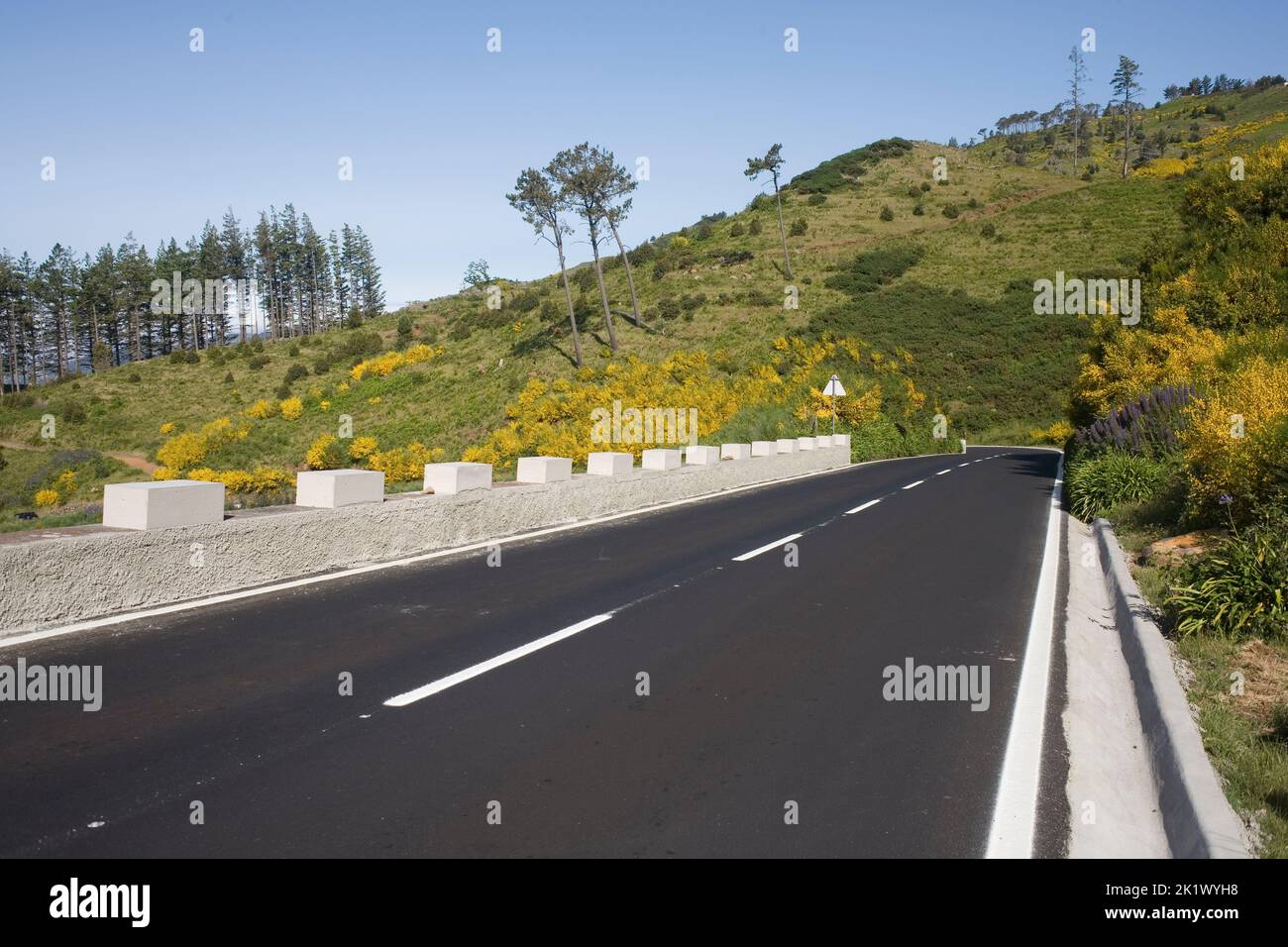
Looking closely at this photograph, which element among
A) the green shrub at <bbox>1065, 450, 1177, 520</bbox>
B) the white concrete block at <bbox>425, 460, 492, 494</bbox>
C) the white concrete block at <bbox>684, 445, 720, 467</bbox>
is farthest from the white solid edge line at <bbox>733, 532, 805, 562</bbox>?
the white concrete block at <bbox>684, 445, 720, 467</bbox>

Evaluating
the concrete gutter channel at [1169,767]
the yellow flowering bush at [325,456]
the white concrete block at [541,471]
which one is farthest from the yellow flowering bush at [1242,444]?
the yellow flowering bush at [325,456]

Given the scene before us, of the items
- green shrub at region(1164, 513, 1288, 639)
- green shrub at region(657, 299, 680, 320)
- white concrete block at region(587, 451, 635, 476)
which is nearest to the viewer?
green shrub at region(1164, 513, 1288, 639)

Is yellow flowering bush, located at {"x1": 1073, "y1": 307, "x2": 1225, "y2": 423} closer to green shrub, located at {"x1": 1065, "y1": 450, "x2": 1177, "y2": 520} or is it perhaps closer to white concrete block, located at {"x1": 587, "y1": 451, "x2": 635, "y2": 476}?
green shrub, located at {"x1": 1065, "y1": 450, "x2": 1177, "y2": 520}

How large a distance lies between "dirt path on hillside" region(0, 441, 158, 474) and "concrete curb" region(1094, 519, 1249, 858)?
4974cm

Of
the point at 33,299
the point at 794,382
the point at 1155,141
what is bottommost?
the point at 794,382

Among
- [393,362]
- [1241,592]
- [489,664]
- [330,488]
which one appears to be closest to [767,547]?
[330,488]

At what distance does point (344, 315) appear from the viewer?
122250 millimetres

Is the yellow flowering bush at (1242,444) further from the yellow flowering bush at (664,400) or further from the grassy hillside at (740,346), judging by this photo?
the yellow flowering bush at (664,400)

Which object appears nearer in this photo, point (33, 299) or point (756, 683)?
point (756, 683)

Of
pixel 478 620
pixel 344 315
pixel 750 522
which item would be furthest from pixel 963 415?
pixel 344 315

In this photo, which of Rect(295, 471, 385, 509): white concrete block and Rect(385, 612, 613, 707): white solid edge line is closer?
Rect(385, 612, 613, 707): white solid edge line

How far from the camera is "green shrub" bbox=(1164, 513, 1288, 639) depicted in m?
6.70

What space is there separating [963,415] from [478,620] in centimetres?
4880
